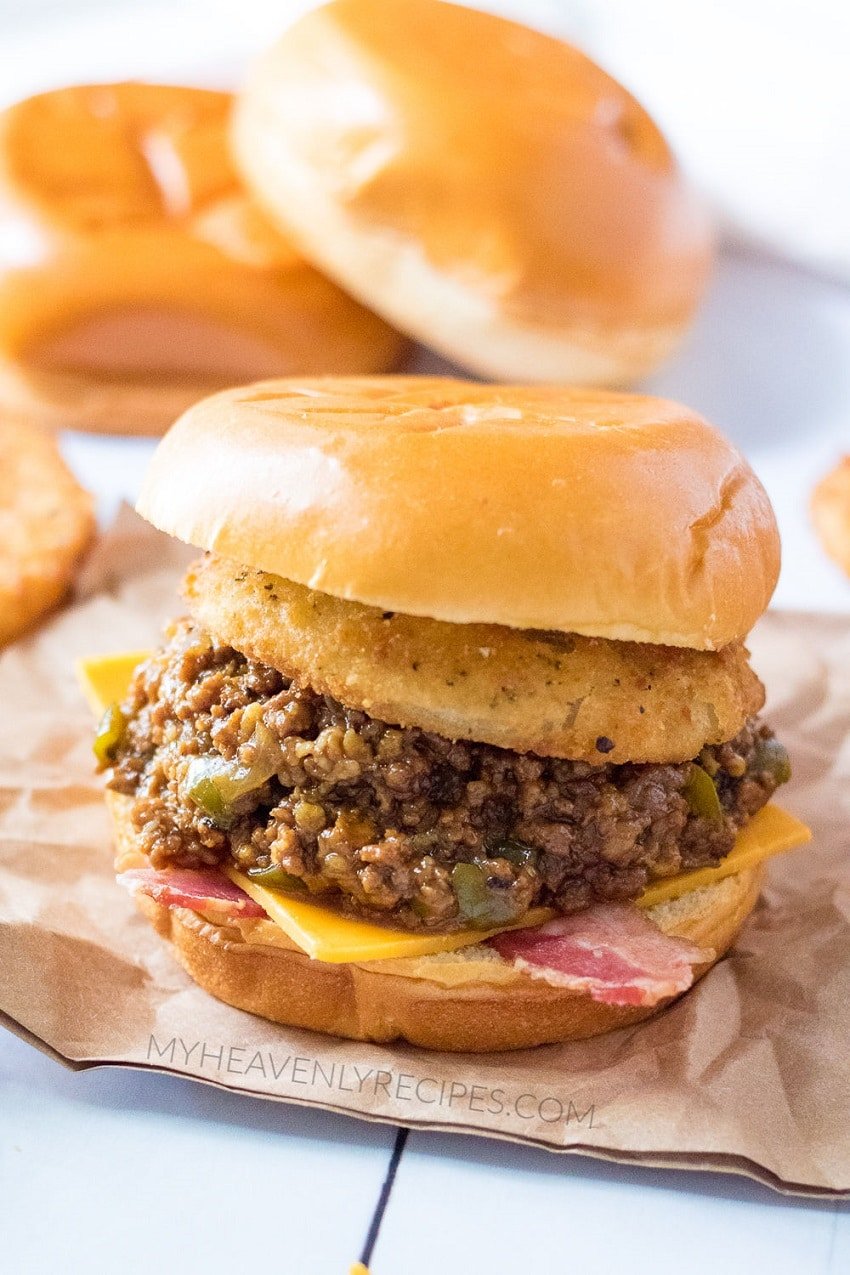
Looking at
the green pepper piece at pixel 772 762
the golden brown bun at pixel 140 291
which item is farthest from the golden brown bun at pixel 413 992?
the golden brown bun at pixel 140 291

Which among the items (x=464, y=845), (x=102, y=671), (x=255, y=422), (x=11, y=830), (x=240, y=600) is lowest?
(x=11, y=830)

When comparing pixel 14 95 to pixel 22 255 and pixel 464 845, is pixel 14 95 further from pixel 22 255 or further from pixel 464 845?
pixel 464 845

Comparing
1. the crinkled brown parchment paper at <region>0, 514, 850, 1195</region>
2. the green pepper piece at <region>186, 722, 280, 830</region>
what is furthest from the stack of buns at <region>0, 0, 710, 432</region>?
the green pepper piece at <region>186, 722, 280, 830</region>

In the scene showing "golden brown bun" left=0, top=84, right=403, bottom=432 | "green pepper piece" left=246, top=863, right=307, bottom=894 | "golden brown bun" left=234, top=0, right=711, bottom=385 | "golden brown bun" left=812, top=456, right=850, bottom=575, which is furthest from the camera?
"golden brown bun" left=0, top=84, right=403, bottom=432

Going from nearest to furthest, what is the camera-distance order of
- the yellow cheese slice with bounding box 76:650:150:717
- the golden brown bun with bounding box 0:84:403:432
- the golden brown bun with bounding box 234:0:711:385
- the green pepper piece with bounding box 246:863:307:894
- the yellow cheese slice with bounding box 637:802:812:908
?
the green pepper piece with bounding box 246:863:307:894, the yellow cheese slice with bounding box 637:802:812:908, the yellow cheese slice with bounding box 76:650:150:717, the golden brown bun with bounding box 234:0:711:385, the golden brown bun with bounding box 0:84:403:432

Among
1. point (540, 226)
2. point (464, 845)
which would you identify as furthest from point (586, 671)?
point (540, 226)

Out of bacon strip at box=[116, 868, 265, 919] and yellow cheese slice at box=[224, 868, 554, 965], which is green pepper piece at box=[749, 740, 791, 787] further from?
bacon strip at box=[116, 868, 265, 919]
